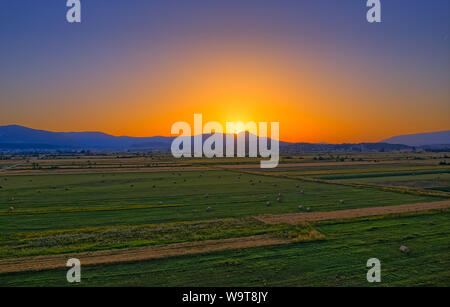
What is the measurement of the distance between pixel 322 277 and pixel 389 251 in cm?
572

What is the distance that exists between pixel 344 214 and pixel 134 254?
17.8m

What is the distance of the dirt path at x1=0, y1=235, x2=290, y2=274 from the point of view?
49.8ft

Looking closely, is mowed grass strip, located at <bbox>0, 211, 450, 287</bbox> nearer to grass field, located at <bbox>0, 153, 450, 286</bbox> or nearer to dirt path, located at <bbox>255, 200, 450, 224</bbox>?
grass field, located at <bbox>0, 153, 450, 286</bbox>

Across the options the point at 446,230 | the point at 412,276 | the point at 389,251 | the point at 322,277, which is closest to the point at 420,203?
the point at 446,230

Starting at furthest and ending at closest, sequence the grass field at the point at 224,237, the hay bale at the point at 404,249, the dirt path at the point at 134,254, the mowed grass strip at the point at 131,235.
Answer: the mowed grass strip at the point at 131,235
the hay bale at the point at 404,249
the dirt path at the point at 134,254
the grass field at the point at 224,237

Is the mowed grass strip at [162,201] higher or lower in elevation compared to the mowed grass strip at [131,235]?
lower

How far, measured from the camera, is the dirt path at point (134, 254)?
15177mm

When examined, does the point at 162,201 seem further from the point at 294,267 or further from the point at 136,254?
the point at 294,267

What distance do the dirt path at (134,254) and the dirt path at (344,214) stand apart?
5.76m

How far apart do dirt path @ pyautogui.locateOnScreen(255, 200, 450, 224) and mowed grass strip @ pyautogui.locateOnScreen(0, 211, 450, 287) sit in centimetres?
541

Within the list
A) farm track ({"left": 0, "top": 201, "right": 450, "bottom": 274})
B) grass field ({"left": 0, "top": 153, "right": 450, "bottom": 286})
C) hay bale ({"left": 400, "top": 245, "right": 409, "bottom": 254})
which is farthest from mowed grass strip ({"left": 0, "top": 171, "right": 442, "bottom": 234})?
hay bale ({"left": 400, "top": 245, "right": 409, "bottom": 254})

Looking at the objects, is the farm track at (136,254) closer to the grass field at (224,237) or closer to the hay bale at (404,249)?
the grass field at (224,237)

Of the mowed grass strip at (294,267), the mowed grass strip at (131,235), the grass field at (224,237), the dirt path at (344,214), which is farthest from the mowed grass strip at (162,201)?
the mowed grass strip at (294,267)
